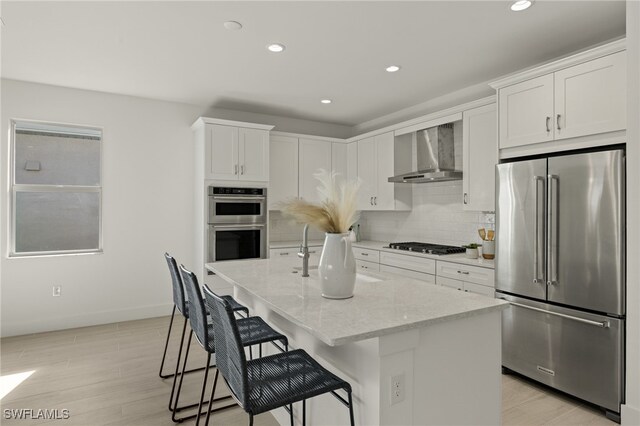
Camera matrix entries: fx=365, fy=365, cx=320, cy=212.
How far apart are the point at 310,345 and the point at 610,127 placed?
246 cm

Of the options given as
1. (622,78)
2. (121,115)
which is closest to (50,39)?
(121,115)

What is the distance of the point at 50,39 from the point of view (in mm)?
2988

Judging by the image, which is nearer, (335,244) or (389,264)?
(335,244)

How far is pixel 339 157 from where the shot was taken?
18.6 ft

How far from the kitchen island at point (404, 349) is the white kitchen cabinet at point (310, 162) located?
131 inches

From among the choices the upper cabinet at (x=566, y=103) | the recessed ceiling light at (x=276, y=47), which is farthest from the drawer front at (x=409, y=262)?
the recessed ceiling light at (x=276, y=47)

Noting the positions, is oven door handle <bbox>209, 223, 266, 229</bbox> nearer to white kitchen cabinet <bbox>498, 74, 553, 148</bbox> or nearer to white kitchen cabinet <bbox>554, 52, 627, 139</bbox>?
white kitchen cabinet <bbox>498, 74, 553, 148</bbox>

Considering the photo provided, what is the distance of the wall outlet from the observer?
1.53m

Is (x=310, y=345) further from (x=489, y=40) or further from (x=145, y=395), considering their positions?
(x=489, y=40)

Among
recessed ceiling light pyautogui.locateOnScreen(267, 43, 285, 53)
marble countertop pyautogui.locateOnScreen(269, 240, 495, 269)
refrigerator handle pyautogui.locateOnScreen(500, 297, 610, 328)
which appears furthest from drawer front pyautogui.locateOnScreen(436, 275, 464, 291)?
recessed ceiling light pyautogui.locateOnScreen(267, 43, 285, 53)

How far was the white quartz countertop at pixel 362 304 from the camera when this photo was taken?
146 cm

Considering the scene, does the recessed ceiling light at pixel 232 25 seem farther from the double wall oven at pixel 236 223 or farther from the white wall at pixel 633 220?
the white wall at pixel 633 220

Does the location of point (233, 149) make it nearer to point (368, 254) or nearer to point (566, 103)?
point (368, 254)

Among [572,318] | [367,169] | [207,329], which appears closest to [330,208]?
A: [207,329]
